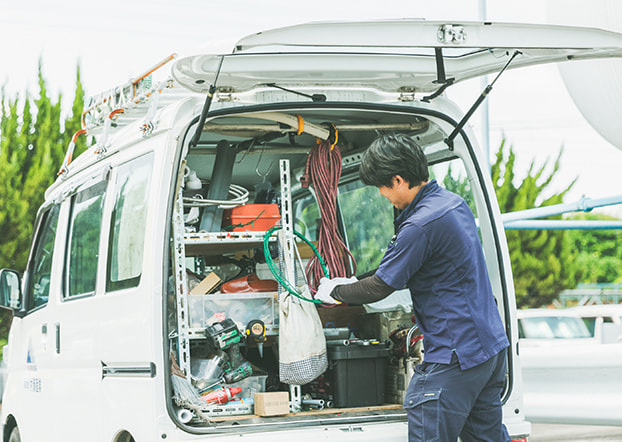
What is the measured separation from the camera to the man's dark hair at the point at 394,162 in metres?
3.54

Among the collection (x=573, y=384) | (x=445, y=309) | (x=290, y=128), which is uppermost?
(x=290, y=128)

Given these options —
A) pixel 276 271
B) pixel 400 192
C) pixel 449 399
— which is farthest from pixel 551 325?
pixel 449 399

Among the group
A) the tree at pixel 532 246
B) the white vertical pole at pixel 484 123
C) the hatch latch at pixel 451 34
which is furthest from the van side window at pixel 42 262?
the tree at pixel 532 246

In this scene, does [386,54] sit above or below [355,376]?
above

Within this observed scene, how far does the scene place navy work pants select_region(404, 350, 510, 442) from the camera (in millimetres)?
3289

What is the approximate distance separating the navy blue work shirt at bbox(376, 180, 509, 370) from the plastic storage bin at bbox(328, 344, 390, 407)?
2.42ft

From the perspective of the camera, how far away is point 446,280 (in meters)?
3.38

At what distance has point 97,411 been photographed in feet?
12.9

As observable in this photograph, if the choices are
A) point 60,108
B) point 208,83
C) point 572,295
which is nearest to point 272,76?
point 208,83

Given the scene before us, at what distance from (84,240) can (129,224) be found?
2.47ft

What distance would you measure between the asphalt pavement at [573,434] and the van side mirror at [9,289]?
19.2 ft

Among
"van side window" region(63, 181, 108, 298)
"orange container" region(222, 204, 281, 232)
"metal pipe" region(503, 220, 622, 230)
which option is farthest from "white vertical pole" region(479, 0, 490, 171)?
"van side window" region(63, 181, 108, 298)

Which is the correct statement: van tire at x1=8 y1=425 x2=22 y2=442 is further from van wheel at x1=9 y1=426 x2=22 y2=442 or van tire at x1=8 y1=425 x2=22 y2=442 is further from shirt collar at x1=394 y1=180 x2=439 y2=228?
shirt collar at x1=394 y1=180 x2=439 y2=228

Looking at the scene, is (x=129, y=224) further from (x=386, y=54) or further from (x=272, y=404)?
(x=386, y=54)
